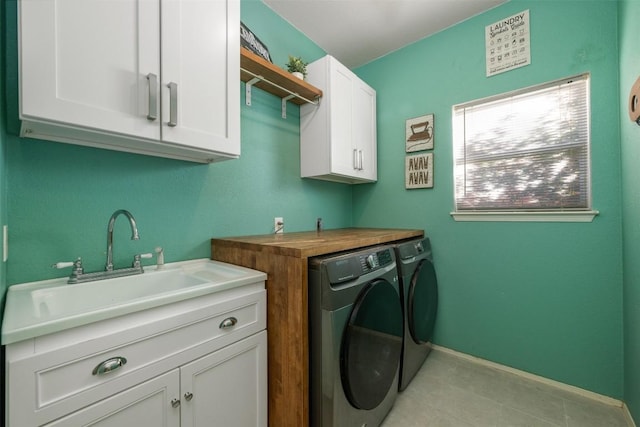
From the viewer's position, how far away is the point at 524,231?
6.12 ft

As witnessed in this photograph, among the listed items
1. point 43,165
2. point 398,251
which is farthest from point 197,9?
point 398,251

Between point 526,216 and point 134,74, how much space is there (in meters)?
→ 2.43

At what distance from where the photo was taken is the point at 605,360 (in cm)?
161

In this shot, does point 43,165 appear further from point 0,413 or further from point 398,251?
point 398,251

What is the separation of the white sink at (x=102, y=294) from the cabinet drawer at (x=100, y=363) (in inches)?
2.7

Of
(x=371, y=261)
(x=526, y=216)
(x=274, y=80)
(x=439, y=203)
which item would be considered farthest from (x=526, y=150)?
(x=274, y=80)

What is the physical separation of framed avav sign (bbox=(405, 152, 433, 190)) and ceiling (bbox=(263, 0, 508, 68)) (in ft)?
3.50

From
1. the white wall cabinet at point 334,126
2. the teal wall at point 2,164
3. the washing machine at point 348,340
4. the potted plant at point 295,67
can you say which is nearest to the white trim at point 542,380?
the washing machine at point 348,340

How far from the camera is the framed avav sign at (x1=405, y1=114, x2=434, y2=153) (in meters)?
2.28

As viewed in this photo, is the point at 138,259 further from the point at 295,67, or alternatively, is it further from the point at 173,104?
the point at 295,67

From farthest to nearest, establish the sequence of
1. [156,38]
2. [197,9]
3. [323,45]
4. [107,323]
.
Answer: [323,45]
[197,9]
[156,38]
[107,323]

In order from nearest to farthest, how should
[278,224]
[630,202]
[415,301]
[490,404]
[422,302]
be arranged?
[630,202] < [490,404] < [415,301] < [422,302] < [278,224]

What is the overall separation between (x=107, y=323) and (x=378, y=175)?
233cm

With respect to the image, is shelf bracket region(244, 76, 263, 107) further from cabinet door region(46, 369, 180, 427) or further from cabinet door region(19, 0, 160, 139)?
cabinet door region(46, 369, 180, 427)
